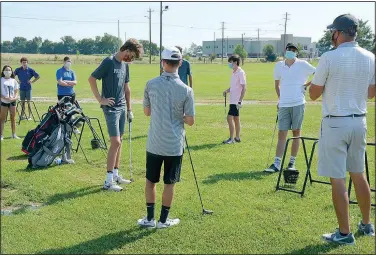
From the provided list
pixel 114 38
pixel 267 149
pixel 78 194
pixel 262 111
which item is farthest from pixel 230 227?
pixel 114 38

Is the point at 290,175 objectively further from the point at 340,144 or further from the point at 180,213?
the point at 340,144

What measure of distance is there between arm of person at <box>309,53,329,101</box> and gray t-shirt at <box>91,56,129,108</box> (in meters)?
3.12

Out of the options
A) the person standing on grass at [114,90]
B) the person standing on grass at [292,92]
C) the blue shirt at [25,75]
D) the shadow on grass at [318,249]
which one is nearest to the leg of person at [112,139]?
the person standing on grass at [114,90]

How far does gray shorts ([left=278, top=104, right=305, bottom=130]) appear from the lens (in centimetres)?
736

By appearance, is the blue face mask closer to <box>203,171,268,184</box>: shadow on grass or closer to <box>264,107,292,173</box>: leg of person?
<box>264,107,292,173</box>: leg of person

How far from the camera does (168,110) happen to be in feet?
15.0

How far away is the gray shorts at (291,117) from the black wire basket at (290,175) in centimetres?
119

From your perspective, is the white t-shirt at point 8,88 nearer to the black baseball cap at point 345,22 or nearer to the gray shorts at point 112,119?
the gray shorts at point 112,119

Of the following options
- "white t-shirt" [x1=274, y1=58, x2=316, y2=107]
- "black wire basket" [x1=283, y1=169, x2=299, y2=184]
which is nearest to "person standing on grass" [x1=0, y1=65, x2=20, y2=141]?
"white t-shirt" [x1=274, y1=58, x2=316, y2=107]

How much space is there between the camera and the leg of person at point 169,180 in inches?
186

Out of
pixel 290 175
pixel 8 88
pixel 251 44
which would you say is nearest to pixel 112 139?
pixel 290 175

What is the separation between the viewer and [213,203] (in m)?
5.74

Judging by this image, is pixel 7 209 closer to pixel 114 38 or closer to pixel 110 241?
pixel 110 241

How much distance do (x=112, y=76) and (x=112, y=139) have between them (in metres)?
0.96
